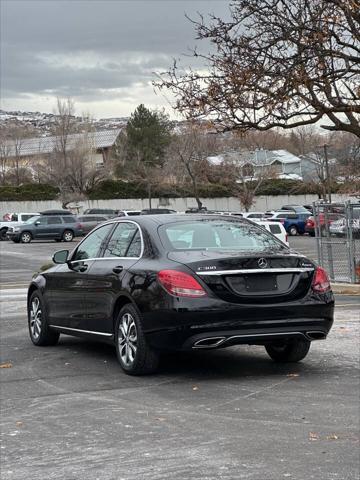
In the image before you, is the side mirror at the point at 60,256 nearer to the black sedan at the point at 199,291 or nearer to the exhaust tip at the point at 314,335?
the black sedan at the point at 199,291

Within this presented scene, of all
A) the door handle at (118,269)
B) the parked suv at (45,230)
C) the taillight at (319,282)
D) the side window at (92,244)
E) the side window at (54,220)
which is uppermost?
the side window at (92,244)

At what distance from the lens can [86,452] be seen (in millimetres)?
5438

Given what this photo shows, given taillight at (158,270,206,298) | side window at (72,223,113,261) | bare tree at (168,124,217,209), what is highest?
bare tree at (168,124,217,209)

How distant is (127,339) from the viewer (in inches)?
314

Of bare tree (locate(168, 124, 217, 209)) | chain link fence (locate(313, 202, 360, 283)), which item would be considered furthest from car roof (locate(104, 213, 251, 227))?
bare tree (locate(168, 124, 217, 209))

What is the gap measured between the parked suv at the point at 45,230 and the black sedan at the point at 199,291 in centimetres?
3961

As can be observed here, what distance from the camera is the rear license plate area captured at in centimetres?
752

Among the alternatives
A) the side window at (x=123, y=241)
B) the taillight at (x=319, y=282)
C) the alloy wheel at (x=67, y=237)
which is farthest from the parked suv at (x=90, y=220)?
the taillight at (x=319, y=282)

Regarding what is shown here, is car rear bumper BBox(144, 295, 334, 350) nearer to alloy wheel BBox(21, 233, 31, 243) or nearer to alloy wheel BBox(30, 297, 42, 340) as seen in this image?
alloy wheel BBox(30, 297, 42, 340)

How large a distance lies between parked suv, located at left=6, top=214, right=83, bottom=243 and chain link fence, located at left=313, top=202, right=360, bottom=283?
30.0 meters

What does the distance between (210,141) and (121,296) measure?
56.3m

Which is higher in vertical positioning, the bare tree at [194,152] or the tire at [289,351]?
the bare tree at [194,152]

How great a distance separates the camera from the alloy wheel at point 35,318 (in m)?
10.1

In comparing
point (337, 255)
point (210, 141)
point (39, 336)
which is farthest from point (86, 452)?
point (210, 141)
